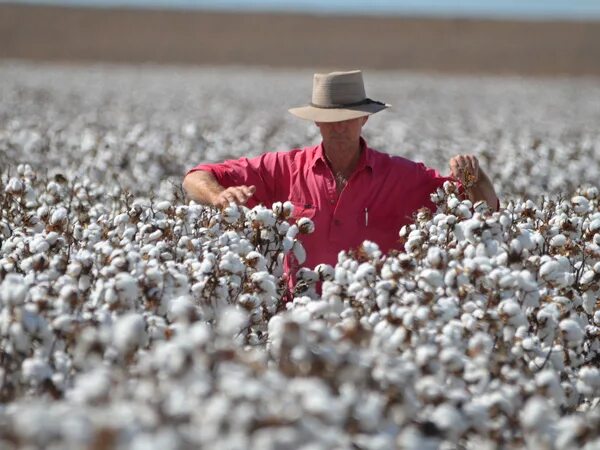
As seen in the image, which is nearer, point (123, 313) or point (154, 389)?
point (154, 389)

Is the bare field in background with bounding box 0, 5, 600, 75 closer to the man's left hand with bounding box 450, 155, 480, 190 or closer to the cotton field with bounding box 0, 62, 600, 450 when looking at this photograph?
the man's left hand with bounding box 450, 155, 480, 190

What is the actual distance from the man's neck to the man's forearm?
492mm

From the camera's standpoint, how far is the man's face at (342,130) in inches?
182

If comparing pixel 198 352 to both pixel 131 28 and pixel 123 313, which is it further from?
pixel 131 28

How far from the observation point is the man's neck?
4.70m

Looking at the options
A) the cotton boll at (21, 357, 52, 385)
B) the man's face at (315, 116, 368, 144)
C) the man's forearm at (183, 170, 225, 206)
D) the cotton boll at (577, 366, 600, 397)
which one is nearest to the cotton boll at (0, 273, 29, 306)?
the cotton boll at (21, 357, 52, 385)

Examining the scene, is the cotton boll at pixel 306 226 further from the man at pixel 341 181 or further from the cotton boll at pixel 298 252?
the man at pixel 341 181

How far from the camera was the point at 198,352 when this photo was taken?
93.1 inches

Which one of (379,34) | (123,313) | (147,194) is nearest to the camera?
(123,313)

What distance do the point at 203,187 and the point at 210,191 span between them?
58 millimetres

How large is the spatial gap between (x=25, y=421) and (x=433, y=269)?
69.4 inches

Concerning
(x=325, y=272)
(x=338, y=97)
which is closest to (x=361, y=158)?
(x=338, y=97)

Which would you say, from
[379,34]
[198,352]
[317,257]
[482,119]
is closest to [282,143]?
[317,257]

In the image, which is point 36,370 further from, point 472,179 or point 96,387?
point 472,179
